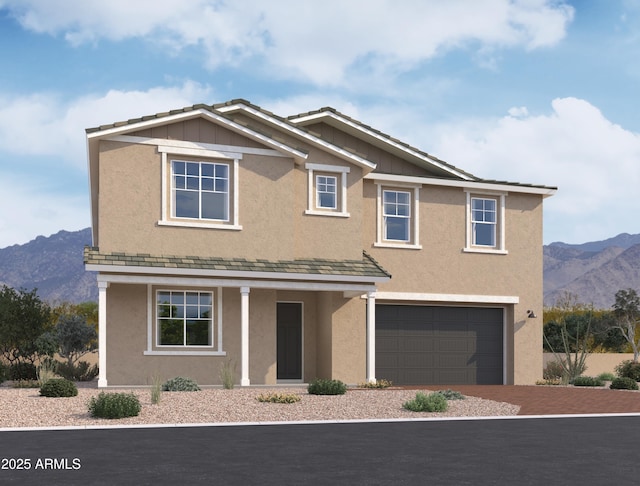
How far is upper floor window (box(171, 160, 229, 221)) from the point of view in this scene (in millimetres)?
23453

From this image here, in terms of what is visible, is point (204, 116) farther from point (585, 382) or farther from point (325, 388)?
point (585, 382)

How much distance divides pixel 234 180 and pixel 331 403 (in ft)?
25.2

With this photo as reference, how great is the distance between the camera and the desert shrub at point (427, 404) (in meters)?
18.2

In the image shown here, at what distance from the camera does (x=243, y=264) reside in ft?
76.6

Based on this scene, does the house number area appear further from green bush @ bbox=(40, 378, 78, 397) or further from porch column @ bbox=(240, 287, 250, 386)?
porch column @ bbox=(240, 287, 250, 386)

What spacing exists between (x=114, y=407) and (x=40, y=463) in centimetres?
541

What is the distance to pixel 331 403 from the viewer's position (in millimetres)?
18688

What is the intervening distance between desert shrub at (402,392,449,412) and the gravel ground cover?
0.55ft

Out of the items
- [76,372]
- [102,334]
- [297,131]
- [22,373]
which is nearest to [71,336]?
[76,372]

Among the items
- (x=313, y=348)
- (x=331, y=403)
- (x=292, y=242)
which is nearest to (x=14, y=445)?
(x=331, y=403)

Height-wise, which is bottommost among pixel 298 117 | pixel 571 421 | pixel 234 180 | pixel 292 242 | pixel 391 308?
pixel 571 421

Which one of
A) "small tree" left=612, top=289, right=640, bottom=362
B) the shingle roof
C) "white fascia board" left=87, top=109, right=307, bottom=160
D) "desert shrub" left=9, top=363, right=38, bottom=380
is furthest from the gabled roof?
"small tree" left=612, top=289, right=640, bottom=362

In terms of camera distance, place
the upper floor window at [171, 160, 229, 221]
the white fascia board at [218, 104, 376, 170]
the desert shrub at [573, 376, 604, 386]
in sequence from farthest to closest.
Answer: the desert shrub at [573, 376, 604, 386] < the white fascia board at [218, 104, 376, 170] < the upper floor window at [171, 160, 229, 221]

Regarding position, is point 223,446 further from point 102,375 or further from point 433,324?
point 433,324
